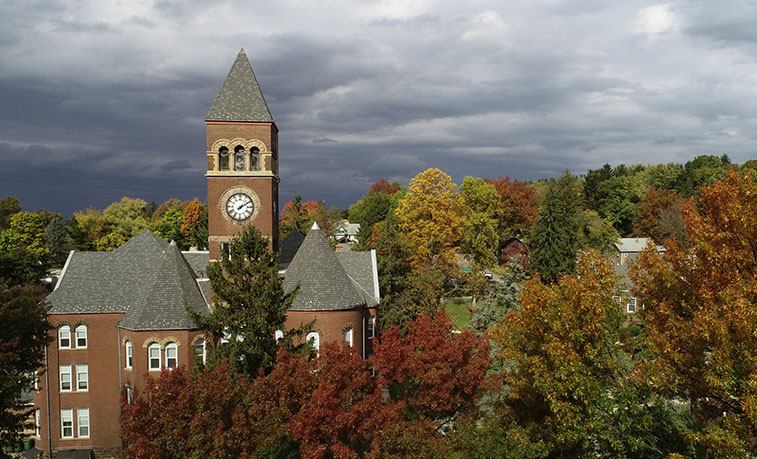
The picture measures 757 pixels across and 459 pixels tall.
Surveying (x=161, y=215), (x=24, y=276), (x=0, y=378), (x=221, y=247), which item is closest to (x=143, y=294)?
(x=221, y=247)

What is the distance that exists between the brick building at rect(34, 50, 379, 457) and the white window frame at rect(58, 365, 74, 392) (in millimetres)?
65

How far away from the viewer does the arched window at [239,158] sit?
104ft

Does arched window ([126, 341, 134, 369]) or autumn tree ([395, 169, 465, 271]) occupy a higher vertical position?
autumn tree ([395, 169, 465, 271])

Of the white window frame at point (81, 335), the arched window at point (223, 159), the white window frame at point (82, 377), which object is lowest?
the white window frame at point (82, 377)

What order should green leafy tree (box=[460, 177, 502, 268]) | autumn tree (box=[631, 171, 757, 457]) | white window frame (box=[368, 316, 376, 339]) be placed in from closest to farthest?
autumn tree (box=[631, 171, 757, 457]), white window frame (box=[368, 316, 376, 339]), green leafy tree (box=[460, 177, 502, 268])

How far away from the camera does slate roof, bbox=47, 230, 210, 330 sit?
27703 mm

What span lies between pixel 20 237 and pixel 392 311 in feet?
239

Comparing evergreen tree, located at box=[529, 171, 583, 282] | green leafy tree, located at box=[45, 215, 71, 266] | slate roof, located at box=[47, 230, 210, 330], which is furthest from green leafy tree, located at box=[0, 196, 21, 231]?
evergreen tree, located at box=[529, 171, 583, 282]

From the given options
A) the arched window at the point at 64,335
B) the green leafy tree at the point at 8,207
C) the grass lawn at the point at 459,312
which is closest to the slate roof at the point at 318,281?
the arched window at the point at 64,335

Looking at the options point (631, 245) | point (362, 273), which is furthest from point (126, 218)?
point (631, 245)

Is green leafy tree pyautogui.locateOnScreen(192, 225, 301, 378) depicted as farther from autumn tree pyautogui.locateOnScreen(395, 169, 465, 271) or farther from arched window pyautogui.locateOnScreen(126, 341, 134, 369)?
autumn tree pyautogui.locateOnScreen(395, 169, 465, 271)

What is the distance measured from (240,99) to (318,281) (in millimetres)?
13330

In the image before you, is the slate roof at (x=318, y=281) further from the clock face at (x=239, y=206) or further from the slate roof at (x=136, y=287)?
the slate roof at (x=136, y=287)

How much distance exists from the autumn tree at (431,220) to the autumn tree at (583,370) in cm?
3225
